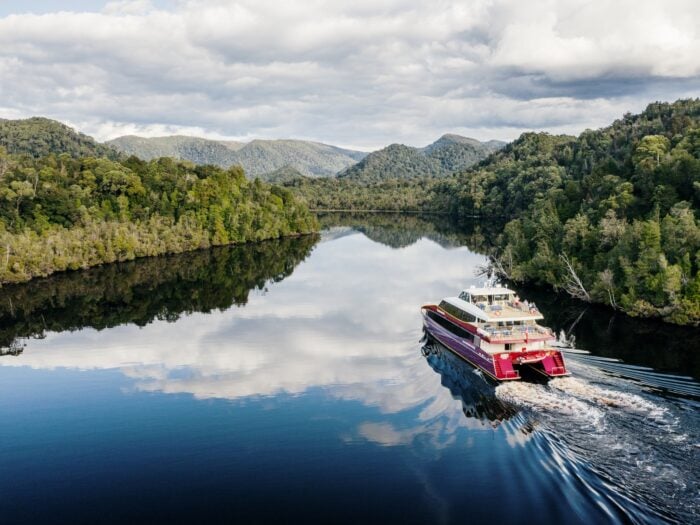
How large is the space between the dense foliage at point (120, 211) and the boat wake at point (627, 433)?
88069 millimetres

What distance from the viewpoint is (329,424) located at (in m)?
36.8

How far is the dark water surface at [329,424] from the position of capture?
27.1 meters

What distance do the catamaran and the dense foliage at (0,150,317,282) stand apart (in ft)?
248

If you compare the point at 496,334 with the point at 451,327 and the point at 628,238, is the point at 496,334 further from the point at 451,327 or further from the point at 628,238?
the point at 628,238

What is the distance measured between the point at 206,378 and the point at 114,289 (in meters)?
48.7

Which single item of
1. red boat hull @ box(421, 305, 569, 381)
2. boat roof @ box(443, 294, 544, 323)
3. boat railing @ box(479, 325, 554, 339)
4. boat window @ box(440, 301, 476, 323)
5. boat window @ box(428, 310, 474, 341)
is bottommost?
red boat hull @ box(421, 305, 569, 381)

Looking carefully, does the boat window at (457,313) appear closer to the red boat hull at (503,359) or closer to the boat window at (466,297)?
the red boat hull at (503,359)

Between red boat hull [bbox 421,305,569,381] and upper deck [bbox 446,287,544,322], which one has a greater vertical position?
upper deck [bbox 446,287,544,322]

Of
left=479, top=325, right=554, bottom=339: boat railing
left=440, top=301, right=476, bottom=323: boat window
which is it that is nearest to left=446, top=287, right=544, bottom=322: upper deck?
left=440, top=301, right=476, bottom=323: boat window

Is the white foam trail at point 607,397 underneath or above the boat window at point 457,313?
underneath

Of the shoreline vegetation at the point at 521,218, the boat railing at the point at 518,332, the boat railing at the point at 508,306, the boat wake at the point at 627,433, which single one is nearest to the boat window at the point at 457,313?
the boat railing at the point at 508,306

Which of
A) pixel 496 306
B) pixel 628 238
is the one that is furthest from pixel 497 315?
pixel 628 238

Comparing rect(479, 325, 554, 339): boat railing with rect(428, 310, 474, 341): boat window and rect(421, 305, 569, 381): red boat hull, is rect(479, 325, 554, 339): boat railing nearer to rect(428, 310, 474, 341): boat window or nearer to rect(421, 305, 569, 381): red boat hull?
rect(421, 305, 569, 381): red boat hull

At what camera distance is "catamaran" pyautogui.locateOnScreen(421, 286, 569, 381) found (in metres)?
41.5
